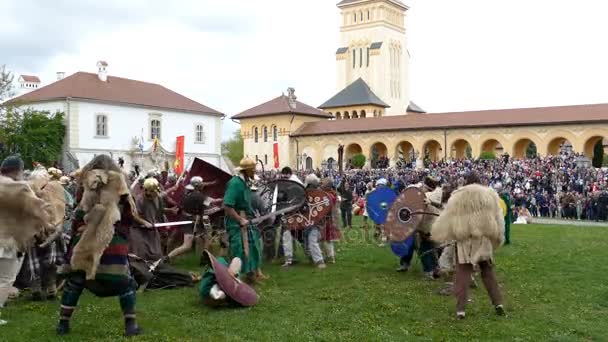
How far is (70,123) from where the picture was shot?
47438mm

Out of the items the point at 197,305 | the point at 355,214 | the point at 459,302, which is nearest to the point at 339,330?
the point at 459,302

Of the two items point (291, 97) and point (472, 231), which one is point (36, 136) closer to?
point (291, 97)

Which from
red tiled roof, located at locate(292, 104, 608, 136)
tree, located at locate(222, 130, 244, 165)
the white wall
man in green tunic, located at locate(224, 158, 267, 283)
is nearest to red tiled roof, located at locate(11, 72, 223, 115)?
the white wall

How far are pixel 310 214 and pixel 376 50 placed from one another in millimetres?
75251

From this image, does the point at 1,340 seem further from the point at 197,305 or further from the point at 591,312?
the point at 591,312

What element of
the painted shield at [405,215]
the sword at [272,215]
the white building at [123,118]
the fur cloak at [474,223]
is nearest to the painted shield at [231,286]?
the sword at [272,215]

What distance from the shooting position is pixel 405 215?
966 cm

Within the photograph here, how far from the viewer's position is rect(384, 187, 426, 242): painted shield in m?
9.58

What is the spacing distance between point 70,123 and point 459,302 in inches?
1741

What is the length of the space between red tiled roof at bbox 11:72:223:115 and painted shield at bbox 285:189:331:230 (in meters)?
40.4

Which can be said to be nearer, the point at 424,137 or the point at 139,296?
the point at 139,296

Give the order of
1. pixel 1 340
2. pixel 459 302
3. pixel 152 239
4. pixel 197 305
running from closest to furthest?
pixel 1 340, pixel 459 302, pixel 197 305, pixel 152 239

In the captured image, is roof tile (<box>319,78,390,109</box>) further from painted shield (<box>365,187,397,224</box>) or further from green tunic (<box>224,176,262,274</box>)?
green tunic (<box>224,176,262,274</box>)

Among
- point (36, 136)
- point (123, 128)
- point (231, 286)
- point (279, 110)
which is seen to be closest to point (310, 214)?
point (231, 286)
